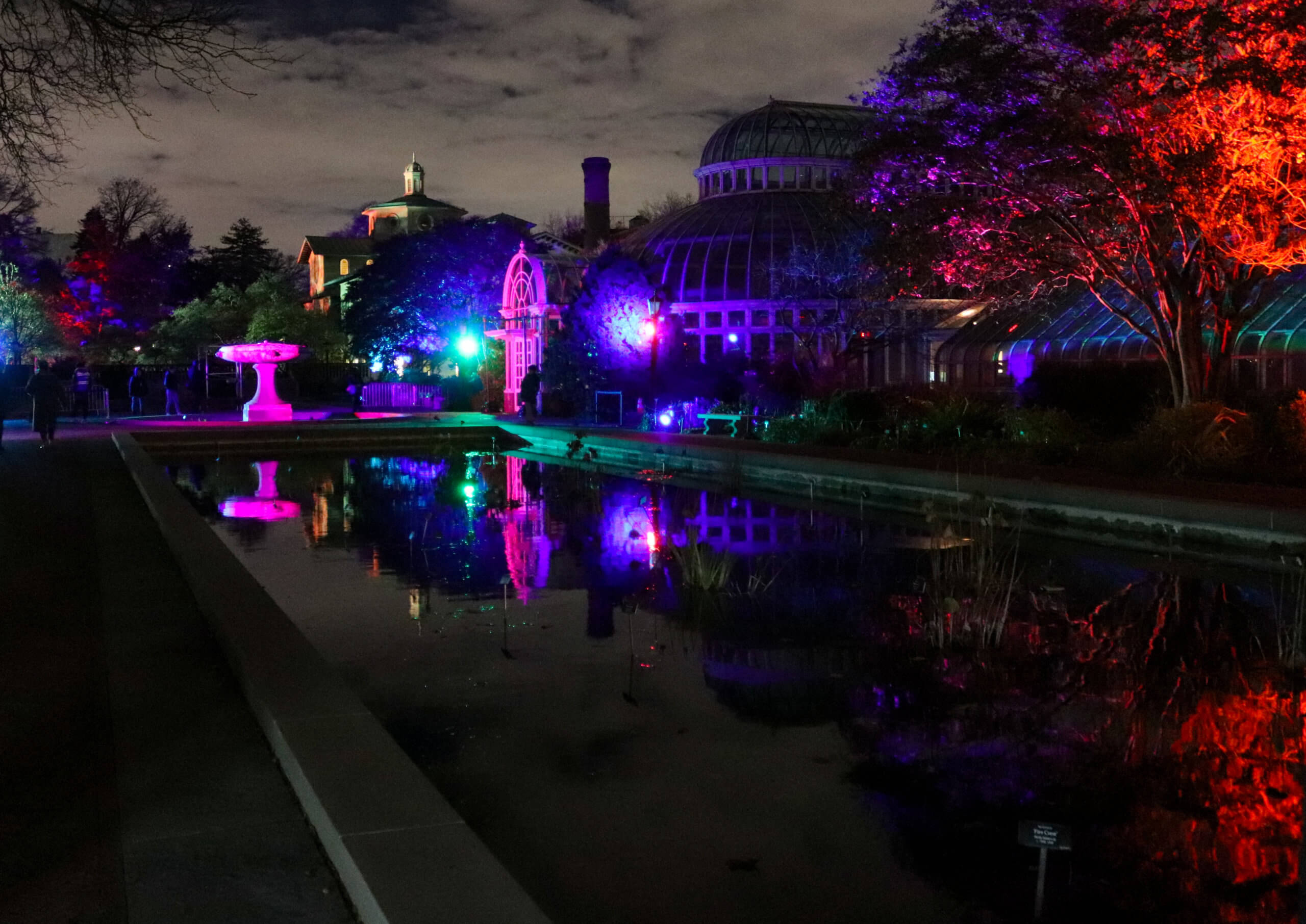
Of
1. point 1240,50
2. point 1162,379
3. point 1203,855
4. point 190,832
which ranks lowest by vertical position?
→ point 1203,855

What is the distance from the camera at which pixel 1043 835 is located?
3.97 meters

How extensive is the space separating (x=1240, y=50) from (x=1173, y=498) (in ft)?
21.8

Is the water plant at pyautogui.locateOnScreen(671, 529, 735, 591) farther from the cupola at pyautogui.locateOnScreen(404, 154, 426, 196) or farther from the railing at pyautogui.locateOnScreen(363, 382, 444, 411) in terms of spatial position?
the cupola at pyautogui.locateOnScreen(404, 154, 426, 196)

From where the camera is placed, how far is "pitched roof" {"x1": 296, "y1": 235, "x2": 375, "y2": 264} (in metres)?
82.7

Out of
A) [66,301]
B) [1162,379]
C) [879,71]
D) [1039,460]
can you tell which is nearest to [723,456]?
[1039,460]

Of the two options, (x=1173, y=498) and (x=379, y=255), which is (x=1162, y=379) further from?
(x=379, y=255)

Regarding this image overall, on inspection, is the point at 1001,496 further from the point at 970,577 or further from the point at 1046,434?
the point at 970,577

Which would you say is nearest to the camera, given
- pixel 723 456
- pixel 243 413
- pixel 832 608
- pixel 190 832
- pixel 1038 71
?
pixel 190 832

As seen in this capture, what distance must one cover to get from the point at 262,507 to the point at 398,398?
28.0 metres

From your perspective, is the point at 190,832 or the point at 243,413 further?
the point at 243,413

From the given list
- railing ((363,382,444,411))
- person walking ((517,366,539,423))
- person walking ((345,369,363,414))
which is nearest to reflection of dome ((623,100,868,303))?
person walking ((517,366,539,423))

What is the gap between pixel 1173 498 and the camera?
1275 centimetres

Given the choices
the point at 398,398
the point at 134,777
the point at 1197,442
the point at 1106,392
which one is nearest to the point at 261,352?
the point at 398,398

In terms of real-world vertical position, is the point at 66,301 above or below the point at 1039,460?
above
